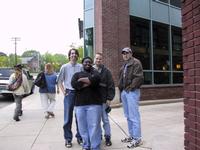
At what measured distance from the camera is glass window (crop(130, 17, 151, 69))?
15656 mm

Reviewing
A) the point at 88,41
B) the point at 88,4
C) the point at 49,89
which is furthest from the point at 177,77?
the point at 49,89

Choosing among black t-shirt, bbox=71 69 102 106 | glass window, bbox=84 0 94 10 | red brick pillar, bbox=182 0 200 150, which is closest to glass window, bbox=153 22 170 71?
glass window, bbox=84 0 94 10

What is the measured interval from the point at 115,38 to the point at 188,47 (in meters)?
10.9

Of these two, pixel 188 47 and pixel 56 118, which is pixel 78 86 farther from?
pixel 56 118

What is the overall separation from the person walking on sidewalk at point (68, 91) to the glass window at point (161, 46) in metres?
9.88

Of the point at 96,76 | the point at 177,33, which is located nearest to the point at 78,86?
the point at 96,76

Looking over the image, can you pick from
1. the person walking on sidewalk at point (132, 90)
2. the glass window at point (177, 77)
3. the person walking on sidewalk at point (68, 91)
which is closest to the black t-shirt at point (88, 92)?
the person walking on sidewalk at point (68, 91)

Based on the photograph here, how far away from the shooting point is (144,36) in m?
16.2

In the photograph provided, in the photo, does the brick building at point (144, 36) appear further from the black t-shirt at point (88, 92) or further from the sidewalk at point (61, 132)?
the black t-shirt at point (88, 92)

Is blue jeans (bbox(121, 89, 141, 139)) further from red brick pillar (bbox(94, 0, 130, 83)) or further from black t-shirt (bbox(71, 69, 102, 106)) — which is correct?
red brick pillar (bbox(94, 0, 130, 83))

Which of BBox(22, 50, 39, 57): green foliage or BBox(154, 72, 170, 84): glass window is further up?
BBox(22, 50, 39, 57): green foliage

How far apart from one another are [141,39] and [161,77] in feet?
6.97

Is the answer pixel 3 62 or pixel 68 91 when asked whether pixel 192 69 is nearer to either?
pixel 68 91

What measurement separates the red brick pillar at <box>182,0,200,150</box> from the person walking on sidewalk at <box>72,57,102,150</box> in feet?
7.53
